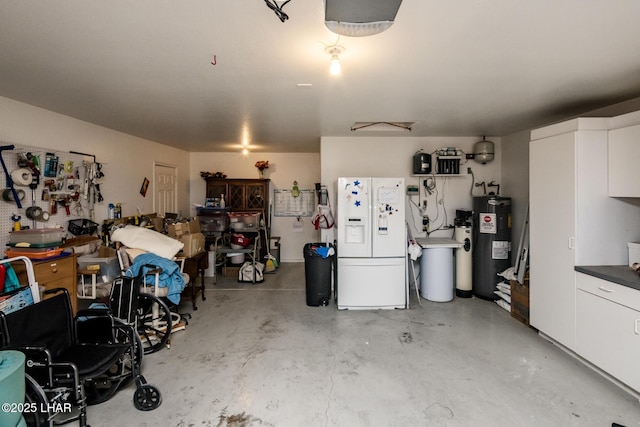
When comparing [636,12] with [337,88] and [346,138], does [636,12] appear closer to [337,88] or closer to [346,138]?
[337,88]

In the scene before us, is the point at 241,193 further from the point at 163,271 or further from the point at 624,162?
the point at 624,162

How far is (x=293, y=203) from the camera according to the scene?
7.10 metres

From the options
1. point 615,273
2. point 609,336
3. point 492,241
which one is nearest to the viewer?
point 609,336

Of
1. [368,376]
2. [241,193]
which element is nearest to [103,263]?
[368,376]

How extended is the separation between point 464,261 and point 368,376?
2.74 meters

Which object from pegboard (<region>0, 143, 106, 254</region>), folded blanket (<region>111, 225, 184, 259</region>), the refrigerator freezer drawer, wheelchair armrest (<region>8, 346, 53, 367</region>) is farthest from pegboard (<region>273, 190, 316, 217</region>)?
wheelchair armrest (<region>8, 346, 53, 367</region>)

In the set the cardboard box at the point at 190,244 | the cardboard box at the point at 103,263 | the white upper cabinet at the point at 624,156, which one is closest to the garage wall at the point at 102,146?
the cardboard box at the point at 103,263

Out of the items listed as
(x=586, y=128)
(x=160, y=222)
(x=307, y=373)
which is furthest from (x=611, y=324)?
(x=160, y=222)

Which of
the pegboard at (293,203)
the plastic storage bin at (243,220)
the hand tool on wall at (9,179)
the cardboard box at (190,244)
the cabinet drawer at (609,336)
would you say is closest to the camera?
the cabinet drawer at (609,336)

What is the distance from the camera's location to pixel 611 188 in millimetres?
2840

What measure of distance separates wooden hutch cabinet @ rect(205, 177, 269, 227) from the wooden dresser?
385 cm

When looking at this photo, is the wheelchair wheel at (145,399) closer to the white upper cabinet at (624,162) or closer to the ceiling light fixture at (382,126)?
the ceiling light fixture at (382,126)

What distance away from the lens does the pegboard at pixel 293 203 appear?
7.08 m

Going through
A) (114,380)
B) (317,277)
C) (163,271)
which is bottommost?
(114,380)
